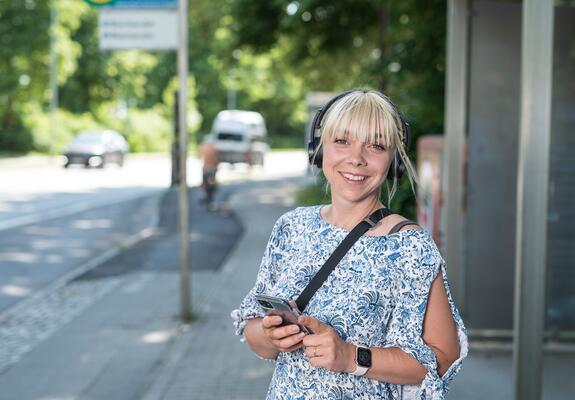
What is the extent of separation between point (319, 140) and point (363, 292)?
48cm

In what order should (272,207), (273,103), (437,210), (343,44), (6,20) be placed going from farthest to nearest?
(273,103) → (6,20) → (272,207) → (343,44) → (437,210)

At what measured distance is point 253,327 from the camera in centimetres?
244

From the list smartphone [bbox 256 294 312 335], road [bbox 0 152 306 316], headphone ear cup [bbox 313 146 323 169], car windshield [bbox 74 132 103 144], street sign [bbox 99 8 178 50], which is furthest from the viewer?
car windshield [bbox 74 132 103 144]

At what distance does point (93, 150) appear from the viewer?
3719cm

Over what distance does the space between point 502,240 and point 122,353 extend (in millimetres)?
3061

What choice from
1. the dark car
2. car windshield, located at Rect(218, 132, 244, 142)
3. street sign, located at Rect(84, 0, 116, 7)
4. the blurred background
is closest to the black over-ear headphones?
the blurred background

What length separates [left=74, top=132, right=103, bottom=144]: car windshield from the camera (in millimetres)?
37297

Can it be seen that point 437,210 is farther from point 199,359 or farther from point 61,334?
point 61,334

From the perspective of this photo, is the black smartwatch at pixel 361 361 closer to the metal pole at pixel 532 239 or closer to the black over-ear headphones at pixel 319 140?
the black over-ear headphones at pixel 319 140

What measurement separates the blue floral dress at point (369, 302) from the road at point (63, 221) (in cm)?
732

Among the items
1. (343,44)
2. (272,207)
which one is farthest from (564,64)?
(272,207)

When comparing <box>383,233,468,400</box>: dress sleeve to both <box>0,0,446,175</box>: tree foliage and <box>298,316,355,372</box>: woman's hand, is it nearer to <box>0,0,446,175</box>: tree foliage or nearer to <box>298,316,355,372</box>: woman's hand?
<box>298,316,355,372</box>: woman's hand

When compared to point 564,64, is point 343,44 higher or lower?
higher

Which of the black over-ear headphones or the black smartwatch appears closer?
the black smartwatch
